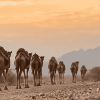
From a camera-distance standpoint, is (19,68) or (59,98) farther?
(19,68)

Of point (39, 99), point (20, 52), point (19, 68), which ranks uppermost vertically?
point (20, 52)

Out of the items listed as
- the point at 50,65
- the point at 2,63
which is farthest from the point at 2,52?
the point at 50,65

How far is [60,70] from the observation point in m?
34.9

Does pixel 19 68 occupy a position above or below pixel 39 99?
above

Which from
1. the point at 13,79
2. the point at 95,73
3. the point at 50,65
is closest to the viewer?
the point at 50,65

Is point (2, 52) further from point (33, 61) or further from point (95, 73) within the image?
point (95, 73)

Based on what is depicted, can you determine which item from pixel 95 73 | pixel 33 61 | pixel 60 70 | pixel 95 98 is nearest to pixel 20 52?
pixel 33 61

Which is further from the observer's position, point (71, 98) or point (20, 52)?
point (20, 52)

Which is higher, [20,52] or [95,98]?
[20,52]

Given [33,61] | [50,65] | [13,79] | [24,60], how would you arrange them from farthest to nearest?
[13,79] < [50,65] < [33,61] < [24,60]

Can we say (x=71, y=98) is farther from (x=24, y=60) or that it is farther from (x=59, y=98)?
(x=24, y=60)

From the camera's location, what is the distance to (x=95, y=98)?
9.69 m

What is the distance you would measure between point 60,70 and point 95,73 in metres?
25.8

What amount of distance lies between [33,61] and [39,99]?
13.3 m
